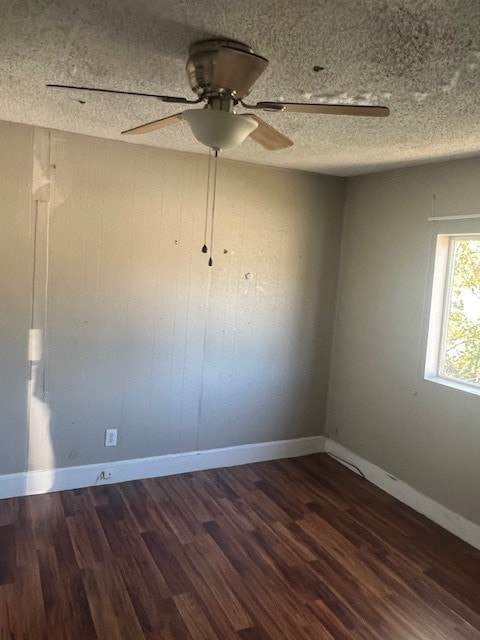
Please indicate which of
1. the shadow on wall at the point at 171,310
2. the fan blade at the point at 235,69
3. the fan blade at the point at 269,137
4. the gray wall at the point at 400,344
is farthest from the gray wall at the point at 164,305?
the fan blade at the point at 235,69

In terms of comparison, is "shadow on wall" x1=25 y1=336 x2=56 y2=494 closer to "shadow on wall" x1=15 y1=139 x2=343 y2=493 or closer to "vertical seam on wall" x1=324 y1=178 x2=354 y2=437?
"shadow on wall" x1=15 y1=139 x2=343 y2=493

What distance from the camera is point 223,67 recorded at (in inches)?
60.1

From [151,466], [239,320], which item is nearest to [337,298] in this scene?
[239,320]

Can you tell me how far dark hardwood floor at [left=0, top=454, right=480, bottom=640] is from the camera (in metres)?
2.10

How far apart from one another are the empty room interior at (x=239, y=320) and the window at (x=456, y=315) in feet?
0.05

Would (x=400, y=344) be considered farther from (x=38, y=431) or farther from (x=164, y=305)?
(x=38, y=431)

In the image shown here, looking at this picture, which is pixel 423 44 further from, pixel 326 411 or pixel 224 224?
pixel 326 411

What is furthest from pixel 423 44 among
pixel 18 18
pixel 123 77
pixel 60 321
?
pixel 60 321

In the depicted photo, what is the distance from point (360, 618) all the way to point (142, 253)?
7.69 feet

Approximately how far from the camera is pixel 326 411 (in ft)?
13.3

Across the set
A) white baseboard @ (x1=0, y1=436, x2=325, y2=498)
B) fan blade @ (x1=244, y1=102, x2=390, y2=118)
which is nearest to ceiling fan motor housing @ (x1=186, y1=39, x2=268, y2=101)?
fan blade @ (x1=244, y1=102, x2=390, y2=118)

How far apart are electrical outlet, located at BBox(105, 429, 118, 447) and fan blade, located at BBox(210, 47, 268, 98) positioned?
2357 millimetres

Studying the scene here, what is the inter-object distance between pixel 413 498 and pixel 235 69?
2849 millimetres

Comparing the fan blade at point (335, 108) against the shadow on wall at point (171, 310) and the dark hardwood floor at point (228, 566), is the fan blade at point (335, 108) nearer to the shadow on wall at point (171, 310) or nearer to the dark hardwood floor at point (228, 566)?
the shadow on wall at point (171, 310)
